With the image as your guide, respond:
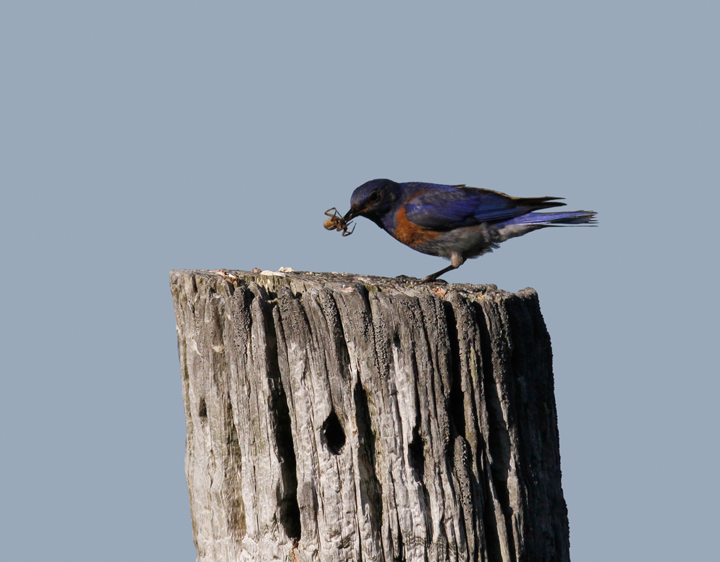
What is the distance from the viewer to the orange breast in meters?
7.28

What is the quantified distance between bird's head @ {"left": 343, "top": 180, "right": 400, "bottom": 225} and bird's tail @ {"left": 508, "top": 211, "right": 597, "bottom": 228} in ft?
3.83

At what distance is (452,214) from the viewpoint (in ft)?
23.4

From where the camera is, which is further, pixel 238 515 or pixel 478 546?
pixel 238 515

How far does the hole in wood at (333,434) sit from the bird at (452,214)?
9.93ft

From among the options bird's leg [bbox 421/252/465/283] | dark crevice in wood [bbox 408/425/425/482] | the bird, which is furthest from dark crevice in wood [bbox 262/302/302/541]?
bird's leg [bbox 421/252/465/283]

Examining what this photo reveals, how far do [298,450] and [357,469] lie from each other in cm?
35

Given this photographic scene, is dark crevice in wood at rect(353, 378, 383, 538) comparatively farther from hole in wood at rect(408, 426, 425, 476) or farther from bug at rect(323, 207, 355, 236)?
bug at rect(323, 207, 355, 236)

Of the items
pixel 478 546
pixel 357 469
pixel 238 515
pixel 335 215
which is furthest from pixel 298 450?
pixel 335 215

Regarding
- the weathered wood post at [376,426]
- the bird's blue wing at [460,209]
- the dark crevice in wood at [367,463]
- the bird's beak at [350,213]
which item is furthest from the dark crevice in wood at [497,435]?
the bird's beak at [350,213]

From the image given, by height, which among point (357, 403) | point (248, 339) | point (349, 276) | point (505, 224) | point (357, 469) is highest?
point (505, 224)

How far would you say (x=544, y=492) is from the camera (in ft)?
14.8

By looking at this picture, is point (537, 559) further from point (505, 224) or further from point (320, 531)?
point (505, 224)

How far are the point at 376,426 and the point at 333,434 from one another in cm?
26

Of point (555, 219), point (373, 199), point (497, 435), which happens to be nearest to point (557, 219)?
point (555, 219)
